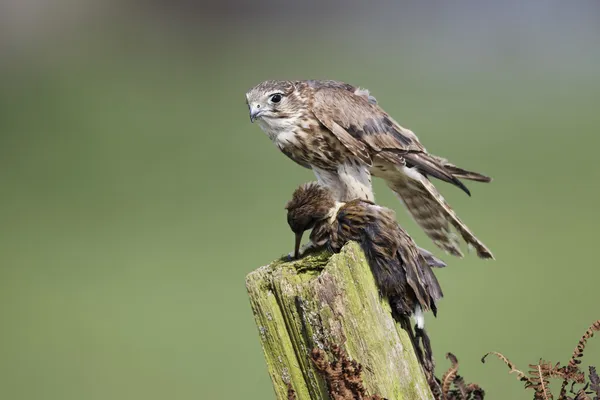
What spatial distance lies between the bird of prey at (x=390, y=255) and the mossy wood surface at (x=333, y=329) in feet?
0.36

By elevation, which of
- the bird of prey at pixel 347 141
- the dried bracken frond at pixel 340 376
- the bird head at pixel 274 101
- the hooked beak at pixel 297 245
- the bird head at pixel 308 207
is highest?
the bird head at pixel 274 101

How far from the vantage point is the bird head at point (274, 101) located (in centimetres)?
500

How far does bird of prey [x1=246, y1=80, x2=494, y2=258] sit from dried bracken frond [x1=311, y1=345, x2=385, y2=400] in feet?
6.39

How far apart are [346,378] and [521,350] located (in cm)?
643

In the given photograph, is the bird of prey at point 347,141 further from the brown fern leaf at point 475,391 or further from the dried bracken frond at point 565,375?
the dried bracken frond at point 565,375

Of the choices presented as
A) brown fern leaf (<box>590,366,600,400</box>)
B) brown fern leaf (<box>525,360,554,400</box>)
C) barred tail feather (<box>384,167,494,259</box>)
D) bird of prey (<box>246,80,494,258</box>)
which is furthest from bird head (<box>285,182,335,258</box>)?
brown fern leaf (<box>590,366,600,400</box>)

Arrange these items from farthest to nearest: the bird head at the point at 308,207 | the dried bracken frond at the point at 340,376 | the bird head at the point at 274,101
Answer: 1. the bird head at the point at 274,101
2. the bird head at the point at 308,207
3. the dried bracken frond at the point at 340,376

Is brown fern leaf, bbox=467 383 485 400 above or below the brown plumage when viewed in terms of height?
below

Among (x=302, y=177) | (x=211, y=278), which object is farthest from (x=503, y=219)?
(x=211, y=278)

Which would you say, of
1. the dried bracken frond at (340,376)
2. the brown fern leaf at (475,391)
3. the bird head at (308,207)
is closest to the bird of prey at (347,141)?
the bird head at (308,207)

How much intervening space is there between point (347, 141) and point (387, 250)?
1618 mm

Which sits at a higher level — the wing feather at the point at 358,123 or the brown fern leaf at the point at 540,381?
the wing feather at the point at 358,123

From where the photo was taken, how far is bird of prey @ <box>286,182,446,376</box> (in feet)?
10.7

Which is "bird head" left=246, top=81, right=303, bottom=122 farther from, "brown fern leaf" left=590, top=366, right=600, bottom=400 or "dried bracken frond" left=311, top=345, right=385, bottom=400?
"brown fern leaf" left=590, top=366, right=600, bottom=400
